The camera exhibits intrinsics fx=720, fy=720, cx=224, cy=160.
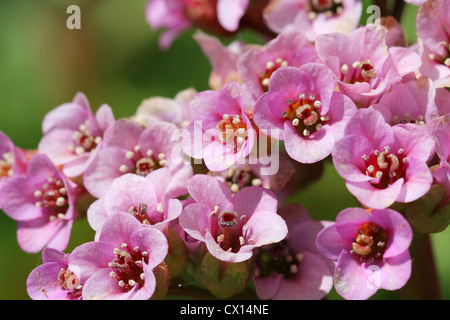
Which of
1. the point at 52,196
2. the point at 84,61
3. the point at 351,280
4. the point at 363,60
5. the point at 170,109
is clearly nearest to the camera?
the point at 351,280

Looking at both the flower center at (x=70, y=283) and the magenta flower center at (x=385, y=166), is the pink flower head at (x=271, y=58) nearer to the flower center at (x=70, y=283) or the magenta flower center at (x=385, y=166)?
the magenta flower center at (x=385, y=166)

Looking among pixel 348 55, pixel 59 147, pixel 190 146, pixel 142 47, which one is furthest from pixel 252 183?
pixel 142 47

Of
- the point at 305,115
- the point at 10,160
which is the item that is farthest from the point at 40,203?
the point at 305,115

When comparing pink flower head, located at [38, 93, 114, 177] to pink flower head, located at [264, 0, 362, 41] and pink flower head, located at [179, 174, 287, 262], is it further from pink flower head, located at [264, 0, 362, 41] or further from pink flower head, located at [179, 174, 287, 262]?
pink flower head, located at [264, 0, 362, 41]

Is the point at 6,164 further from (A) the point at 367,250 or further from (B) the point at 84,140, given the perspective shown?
(A) the point at 367,250

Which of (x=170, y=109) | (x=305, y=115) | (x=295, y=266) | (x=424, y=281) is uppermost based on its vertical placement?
(x=305, y=115)

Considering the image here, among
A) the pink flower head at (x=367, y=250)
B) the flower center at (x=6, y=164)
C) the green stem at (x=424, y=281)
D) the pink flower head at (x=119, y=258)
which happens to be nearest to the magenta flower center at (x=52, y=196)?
the flower center at (x=6, y=164)
